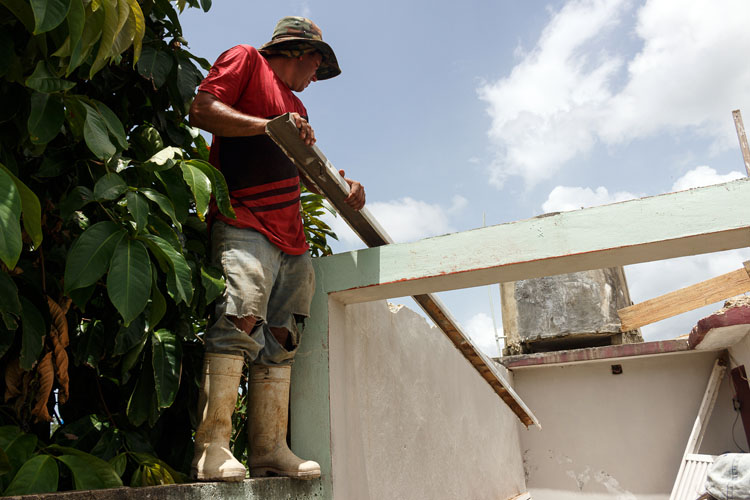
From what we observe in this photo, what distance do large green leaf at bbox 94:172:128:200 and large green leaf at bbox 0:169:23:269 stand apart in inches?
13.9

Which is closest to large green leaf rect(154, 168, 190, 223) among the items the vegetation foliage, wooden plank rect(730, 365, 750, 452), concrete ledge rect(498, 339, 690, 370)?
the vegetation foliage

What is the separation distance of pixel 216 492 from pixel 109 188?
0.78 m

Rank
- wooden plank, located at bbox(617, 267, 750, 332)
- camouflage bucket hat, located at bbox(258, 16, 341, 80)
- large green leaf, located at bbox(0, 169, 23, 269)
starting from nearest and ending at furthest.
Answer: large green leaf, located at bbox(0, 169, 23, 269) < camouflage bucket hat, located at bbox(258, 16, 341, 80) < wooden plank, located at bbox(617, 267, 750, 332)

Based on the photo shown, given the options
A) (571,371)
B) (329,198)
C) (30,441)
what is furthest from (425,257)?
(571,371)

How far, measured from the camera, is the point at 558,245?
2.03m

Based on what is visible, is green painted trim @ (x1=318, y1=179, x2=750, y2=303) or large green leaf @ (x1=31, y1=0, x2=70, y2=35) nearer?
large green leaf @ (x1=31, y1=0, x2=70, y2=35)

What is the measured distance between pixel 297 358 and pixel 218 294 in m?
0.59

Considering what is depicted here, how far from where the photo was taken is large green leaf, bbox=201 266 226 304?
171 centimetres

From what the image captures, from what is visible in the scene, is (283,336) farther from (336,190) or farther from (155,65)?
(155,65)

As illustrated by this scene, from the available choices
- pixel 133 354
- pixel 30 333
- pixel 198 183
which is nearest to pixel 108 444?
pixel 133 354

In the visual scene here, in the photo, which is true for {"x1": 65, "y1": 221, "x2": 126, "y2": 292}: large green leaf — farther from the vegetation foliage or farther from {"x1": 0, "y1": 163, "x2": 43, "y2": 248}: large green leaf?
{"x1": 0, "y1": 163, "x2": 43, "y2": 248}: large green leaf

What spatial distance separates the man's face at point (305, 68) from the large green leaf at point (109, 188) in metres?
0.98

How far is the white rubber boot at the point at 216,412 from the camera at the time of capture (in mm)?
1637

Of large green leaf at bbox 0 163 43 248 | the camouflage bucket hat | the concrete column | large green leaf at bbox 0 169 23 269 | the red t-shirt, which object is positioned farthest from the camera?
the concrete column
